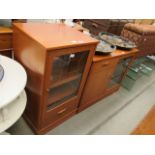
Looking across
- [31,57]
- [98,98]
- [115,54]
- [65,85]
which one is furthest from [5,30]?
[98,98]

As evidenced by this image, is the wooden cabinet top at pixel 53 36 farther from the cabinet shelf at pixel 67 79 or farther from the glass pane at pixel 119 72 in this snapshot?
the glass pane at pixel 119 72

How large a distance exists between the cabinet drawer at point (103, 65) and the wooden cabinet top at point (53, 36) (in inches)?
11.9

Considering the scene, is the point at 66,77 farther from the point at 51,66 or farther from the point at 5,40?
the point at 5,40

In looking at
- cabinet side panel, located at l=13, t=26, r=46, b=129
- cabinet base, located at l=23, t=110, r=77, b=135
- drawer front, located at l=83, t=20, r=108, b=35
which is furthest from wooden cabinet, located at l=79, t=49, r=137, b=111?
drawer front, located at l=83, t=20, r=108, b=35

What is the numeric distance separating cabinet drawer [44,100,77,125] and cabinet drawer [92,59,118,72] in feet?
1.46

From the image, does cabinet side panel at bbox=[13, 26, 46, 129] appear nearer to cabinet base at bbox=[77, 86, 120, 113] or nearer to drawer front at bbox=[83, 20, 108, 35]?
cabinet base at bbox=[77, 86, 120, 113]

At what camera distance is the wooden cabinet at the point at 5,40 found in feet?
4.78

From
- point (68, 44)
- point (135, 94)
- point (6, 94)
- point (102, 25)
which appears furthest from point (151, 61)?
point (6, 94)

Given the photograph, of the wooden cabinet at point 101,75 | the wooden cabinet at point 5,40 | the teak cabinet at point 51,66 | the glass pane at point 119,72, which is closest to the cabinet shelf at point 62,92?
the teak cabinet at point 51,66

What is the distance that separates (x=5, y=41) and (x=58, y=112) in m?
0.86

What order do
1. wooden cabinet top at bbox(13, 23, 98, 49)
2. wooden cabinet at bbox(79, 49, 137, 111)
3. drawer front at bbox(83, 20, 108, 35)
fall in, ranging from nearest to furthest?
wooden cabinet top at bbox(13, 23, 98, 49) < wooden cabinet at bbox(79, 49, 137, 111) < drawer front at bbox(83, 20, 108, 35)

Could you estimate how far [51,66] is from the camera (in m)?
1.18

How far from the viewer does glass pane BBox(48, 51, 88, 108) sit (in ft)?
4.62

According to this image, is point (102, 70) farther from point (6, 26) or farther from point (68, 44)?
point (6, 26)
